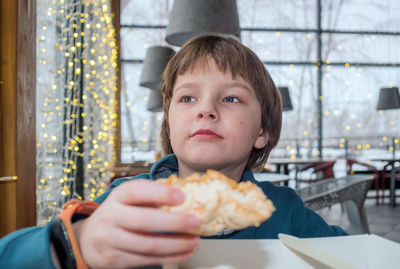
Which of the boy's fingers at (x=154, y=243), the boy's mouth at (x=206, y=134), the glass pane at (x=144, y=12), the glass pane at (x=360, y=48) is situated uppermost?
the glass pane at (x=144, y=12)

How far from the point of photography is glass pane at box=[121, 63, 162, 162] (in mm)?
6945

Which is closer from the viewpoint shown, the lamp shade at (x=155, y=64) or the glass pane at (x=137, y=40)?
the lamp shade at (x=155, y=64)

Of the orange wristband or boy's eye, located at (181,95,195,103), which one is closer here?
the orange wristband

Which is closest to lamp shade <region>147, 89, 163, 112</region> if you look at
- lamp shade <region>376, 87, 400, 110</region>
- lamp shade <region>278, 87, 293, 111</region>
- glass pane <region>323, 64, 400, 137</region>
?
lamp shade <region>278, 87, 293, 111</region>

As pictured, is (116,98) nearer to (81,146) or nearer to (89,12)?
(89,12)

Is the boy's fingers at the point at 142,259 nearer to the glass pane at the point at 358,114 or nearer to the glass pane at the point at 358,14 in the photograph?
the glass pane at the point at 358,114

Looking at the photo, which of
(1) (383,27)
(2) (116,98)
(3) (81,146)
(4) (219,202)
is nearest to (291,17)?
(1) (383,27)

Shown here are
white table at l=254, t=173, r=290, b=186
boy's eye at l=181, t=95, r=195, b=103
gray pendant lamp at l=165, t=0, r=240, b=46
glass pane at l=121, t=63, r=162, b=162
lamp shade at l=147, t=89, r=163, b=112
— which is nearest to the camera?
boy's eye at l=181, t=95, r=195, b=103

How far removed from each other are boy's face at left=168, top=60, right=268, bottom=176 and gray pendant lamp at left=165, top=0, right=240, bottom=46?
1.14 m

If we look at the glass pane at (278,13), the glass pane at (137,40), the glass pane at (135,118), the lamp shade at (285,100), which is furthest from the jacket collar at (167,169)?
the glass pane at (278,13)

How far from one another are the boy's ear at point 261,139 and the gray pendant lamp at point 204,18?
1.08 m

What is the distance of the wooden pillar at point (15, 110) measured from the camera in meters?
1.29

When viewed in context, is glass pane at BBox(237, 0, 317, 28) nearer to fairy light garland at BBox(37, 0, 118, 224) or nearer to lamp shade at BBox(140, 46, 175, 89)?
fairy light garland at BBox(37, 0, 118, 224)

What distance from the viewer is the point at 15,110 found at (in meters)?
1.30
